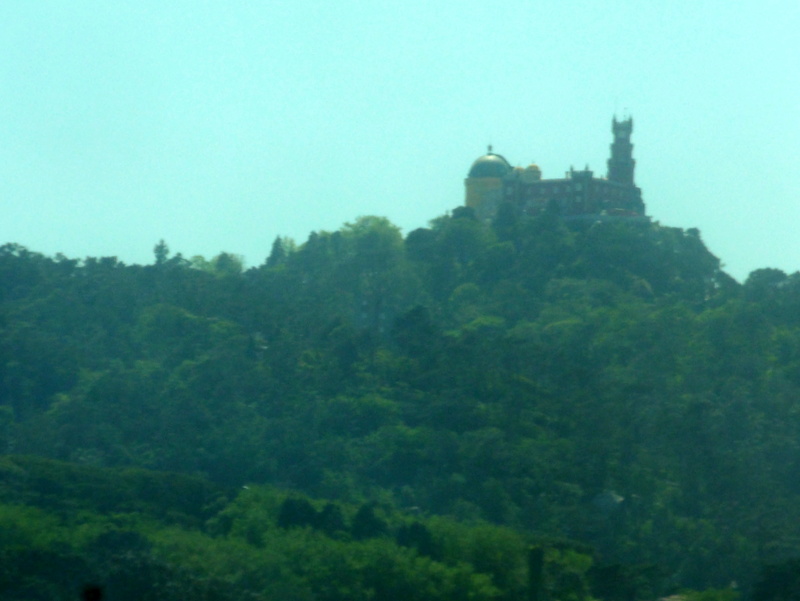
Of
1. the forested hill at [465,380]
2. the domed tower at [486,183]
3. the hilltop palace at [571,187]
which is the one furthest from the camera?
the domed tower at [486,183]

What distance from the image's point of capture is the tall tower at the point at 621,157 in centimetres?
7875

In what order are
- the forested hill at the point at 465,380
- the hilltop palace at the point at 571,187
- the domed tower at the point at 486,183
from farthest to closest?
the domed tower at the point at 486,183, the hilltop palace at the point at 571,187, the forested hill at the point at 465,380

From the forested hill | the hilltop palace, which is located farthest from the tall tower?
the forested hill

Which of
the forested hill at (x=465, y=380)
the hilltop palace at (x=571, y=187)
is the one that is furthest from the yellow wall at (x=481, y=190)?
the forested hill at (x=465, y=380)

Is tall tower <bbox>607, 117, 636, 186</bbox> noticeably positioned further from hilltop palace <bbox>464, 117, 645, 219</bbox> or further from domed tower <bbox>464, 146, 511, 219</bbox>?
domed tower <bbox>464, 146, 511, 219</bbox>

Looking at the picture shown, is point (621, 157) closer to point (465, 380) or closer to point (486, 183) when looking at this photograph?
point (486, 183)

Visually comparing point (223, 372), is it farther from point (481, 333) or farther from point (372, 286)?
point (372, 286)

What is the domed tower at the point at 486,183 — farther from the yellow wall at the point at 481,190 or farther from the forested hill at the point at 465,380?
the forested hill at the point at 465,380

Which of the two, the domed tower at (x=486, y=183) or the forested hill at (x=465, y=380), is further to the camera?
the domed tower at (x=486, y=183)

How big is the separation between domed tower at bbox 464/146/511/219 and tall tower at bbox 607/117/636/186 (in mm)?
5964

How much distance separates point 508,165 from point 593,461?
36.7m

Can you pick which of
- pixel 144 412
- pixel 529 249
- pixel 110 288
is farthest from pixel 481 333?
pixel 110 288

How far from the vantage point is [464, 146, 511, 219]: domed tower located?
80.1 metres

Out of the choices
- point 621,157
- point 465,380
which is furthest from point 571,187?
point 465,380
